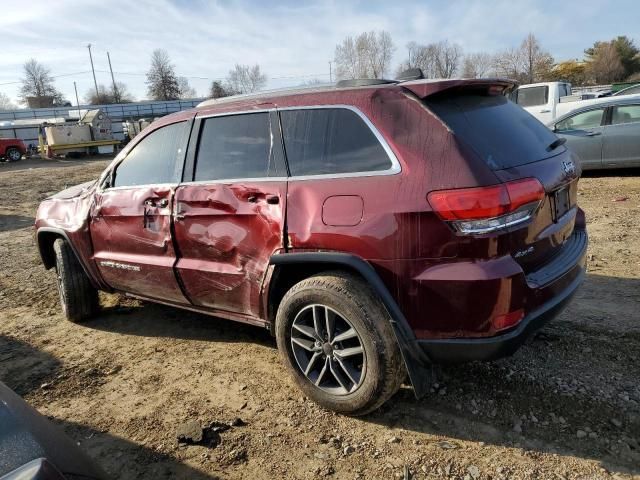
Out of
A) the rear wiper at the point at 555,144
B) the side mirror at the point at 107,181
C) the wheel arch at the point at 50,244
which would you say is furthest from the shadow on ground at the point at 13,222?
the rear wiper at the point at 555,144

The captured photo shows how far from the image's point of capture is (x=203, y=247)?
11.2ft

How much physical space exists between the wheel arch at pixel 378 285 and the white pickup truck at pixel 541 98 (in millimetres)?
11499

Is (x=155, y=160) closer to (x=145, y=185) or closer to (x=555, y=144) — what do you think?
(x=145, y=185)

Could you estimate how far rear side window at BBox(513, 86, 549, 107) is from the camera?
13.6 meters

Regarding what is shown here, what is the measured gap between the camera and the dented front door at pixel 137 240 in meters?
3.68

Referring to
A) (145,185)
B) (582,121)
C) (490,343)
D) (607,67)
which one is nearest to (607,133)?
(582,121)

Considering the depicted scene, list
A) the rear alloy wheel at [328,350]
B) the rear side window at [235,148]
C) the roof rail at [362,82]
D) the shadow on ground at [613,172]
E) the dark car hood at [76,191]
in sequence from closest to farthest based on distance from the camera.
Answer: the rear alloy wheel at [328,350], the roof rail at [362,82], the rear side window at [235,148], the dark car hood at [76,191], the shadow on ground at [613,172]

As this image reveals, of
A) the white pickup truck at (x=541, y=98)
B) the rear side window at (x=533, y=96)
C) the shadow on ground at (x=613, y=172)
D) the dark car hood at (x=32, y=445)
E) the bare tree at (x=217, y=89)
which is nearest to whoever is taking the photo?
the dark car hood at (x=32, y=445)

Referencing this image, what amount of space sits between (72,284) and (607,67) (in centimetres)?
7236

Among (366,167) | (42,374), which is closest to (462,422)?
(366,167)

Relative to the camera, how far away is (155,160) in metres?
3.87

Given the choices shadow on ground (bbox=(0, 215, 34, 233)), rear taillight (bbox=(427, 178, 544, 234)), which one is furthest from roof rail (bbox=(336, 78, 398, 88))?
shadow on ground (bbox=(0, 215, 34, 233))

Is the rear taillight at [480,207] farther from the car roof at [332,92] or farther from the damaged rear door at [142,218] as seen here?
the damaged rear door at [142,218]

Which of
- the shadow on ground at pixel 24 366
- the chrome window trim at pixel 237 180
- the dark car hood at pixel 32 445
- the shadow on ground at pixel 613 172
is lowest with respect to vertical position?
the shadow on ground at pixel 24 366
